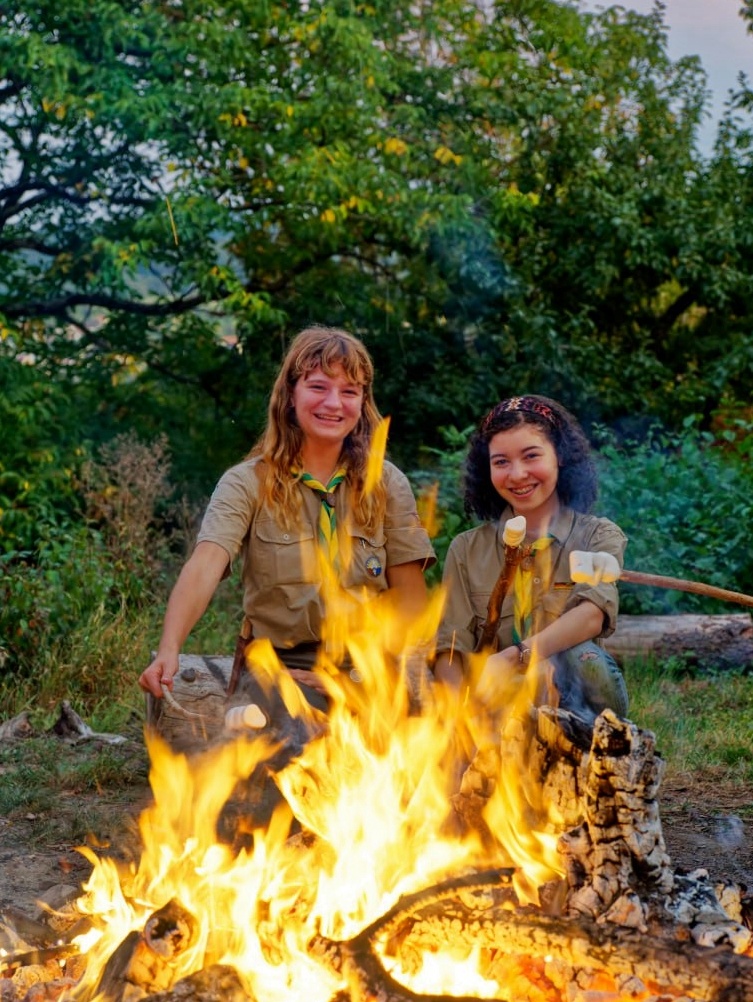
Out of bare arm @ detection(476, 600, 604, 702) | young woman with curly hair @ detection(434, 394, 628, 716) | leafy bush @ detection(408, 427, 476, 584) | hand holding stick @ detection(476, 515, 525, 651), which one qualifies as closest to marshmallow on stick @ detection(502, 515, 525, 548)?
hand holding stick @ detection(476, 515, 525, 651)

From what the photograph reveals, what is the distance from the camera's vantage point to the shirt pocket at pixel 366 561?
3.98 meters

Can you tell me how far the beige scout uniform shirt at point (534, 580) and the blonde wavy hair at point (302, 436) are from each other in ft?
1.27

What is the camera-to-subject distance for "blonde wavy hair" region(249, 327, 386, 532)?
3.86 m

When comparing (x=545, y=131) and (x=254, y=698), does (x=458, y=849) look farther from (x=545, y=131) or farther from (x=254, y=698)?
(x=545, y=131)

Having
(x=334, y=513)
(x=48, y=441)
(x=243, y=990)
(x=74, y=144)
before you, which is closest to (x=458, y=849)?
(x=243, y=990)

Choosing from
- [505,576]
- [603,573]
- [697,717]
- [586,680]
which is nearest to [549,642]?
[586,680]

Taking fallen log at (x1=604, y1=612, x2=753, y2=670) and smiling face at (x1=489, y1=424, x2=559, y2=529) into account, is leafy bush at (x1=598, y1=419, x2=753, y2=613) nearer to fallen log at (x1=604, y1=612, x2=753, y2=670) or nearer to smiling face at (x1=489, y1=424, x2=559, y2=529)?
fallen log at (x1=604, y1=612, x2=753, y2=670)

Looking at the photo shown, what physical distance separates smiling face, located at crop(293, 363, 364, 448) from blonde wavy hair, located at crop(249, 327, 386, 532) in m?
0.02

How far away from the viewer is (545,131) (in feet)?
37.4

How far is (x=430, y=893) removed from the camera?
2645mm

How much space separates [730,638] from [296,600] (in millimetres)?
3279

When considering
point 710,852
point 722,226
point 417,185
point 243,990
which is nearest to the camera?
point 243,990

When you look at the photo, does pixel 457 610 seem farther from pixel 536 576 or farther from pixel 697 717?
pixel 697 717

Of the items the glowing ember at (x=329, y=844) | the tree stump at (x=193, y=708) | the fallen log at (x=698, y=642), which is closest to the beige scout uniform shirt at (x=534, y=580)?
the glowing ember at (x=329, y=844)
